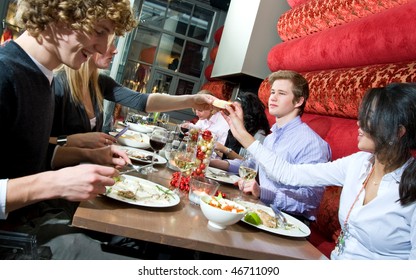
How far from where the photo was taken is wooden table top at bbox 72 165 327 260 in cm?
89

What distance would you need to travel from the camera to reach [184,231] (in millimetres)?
954

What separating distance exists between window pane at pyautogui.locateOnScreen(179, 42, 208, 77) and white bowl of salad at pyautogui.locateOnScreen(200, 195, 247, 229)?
600 centimetres

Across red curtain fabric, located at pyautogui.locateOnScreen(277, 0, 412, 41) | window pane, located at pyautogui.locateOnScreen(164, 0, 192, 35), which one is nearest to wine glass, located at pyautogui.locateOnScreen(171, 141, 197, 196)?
red curtain fabric, located at pyautogui.locateOnScreen(277, 0, 412, 41)

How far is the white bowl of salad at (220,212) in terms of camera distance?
1.01 meters

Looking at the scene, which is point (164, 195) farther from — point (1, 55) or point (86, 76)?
point (86, 76)

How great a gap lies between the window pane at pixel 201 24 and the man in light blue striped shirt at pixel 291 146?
194 inches

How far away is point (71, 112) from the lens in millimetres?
1979

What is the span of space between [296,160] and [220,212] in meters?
1.04

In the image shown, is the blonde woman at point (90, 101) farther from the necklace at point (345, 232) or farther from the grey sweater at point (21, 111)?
the necklace at point (345, 232)

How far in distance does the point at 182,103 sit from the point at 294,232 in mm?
1476

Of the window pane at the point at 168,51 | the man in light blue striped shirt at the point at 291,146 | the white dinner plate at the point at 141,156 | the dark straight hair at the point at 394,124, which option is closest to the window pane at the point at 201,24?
the window pane at the point at 168,51
